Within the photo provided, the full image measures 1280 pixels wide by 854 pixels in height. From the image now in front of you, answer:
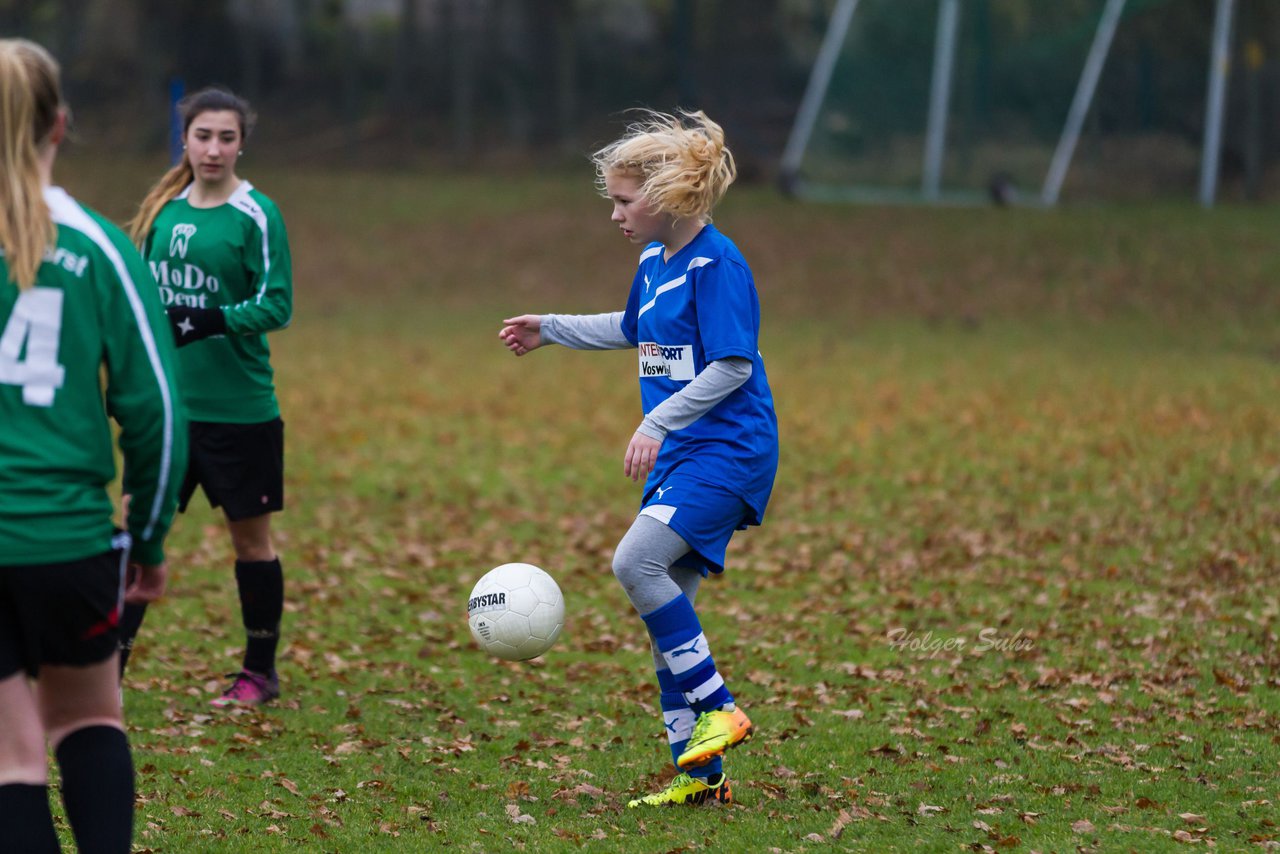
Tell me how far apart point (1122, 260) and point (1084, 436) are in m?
10.7

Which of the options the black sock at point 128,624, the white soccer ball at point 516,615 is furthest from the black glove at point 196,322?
the white soccer ball at point 516,615

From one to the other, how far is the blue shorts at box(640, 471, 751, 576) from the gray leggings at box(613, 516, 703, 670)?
0.03m

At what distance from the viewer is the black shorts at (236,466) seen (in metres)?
5.79

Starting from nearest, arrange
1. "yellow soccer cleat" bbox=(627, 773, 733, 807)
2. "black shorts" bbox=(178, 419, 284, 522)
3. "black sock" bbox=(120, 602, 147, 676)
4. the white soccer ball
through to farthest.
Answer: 1. "yellow soccer cleat" bbox=(627, 773, 733, 807)
2. the white soccer ball
3. "black sock" bbox=(120, 602, 147, 676)
4. "black shorts" bbox=(178, 419, 284, 522)

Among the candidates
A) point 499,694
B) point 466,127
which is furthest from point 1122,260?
point 499,694

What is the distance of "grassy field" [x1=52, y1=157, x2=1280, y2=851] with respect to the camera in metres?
4.89

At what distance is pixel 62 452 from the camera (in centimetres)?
308

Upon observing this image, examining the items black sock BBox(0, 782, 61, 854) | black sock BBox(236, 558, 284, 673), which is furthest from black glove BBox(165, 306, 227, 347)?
black sock BBox(0, 782, 61, 854)

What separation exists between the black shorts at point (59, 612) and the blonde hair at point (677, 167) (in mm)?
2019

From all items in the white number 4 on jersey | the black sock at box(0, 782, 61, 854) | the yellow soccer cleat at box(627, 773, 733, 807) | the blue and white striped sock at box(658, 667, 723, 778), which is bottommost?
the yellow soccer cleat at box(627, 773, 733, 807)

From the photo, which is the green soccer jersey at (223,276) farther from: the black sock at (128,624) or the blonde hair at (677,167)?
the blonde hair at (677,167)

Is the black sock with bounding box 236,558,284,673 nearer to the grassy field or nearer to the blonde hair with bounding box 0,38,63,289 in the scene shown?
the grassy field

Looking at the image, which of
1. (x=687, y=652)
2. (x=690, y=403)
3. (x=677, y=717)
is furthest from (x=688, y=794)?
(x=690, y=403)

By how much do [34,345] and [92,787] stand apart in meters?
1.01
